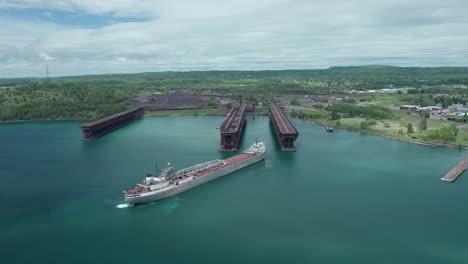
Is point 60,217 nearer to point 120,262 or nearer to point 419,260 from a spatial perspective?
point 120,262

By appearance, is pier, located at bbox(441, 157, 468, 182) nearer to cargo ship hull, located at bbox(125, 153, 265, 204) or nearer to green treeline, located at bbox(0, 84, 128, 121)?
cargo ship hull, located at bbox(125, 153, 265, 204)

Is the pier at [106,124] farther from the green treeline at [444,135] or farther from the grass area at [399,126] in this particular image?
the green treeline at [444,135]

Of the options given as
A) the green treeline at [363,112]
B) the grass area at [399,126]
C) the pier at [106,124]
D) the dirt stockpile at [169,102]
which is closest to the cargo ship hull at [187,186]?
the grass area at [399,126]

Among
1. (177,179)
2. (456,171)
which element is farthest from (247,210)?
(456,171)

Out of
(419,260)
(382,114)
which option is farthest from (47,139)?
(382,114)

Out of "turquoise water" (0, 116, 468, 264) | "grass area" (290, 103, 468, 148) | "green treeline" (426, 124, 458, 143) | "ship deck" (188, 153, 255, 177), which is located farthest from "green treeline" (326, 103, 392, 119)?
"ship deck" (188, 153, 255, 177)
